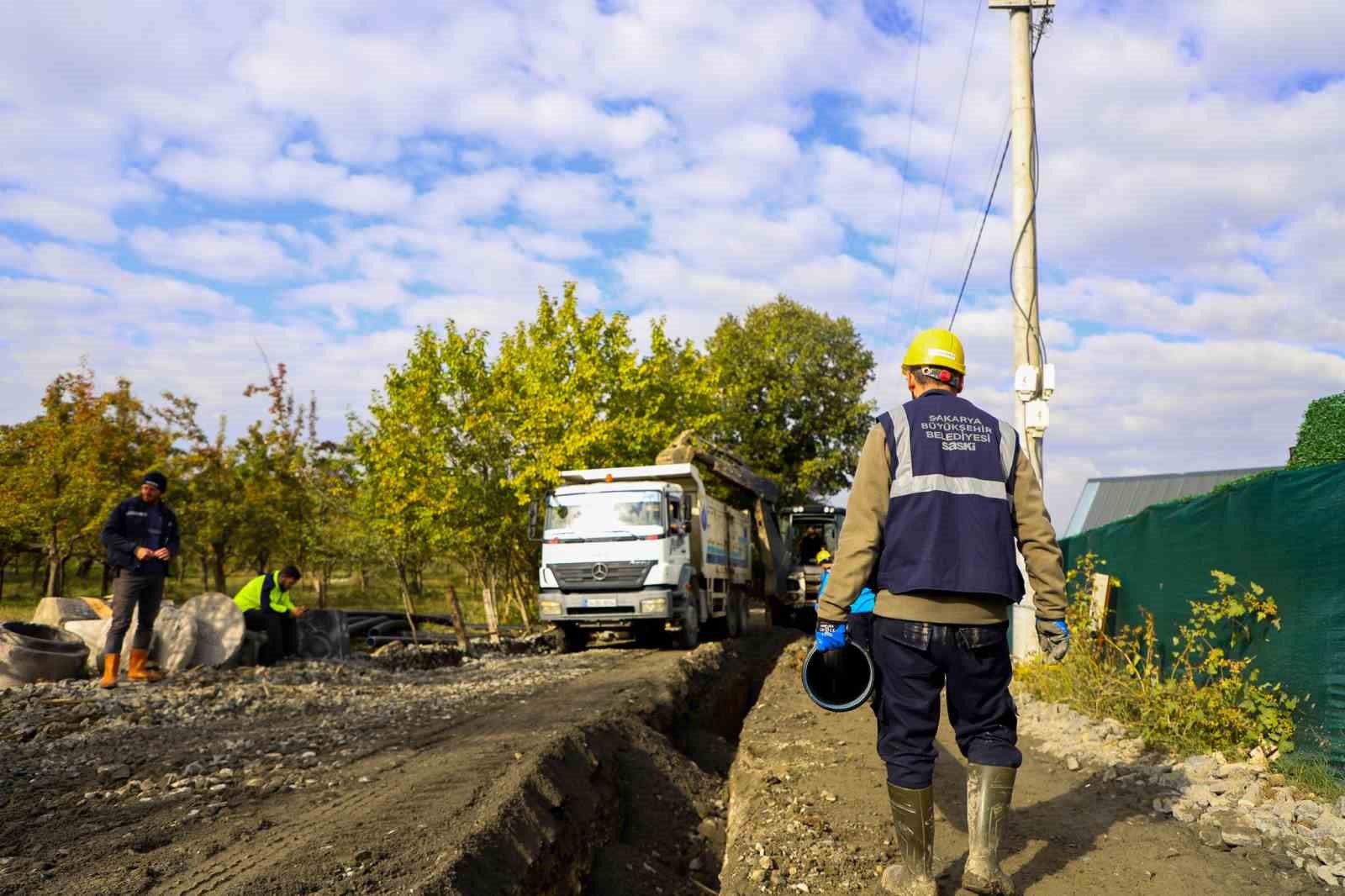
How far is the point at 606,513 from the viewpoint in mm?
14891

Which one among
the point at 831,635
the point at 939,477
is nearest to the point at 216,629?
the point at 831,635

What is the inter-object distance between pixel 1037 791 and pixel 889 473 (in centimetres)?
288

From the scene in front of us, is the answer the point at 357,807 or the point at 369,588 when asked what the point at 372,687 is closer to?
the point at 357,807

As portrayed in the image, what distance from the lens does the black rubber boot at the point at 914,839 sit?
3.79 m

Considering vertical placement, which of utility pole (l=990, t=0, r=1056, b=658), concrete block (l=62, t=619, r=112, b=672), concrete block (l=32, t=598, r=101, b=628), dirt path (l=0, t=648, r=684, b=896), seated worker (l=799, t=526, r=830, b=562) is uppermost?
utility pole (l=990, t=0, r=1056, b=658)

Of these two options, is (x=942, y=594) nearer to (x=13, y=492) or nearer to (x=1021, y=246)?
(x=1021, y=246)

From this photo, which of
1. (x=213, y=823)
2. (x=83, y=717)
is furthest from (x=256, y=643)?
(x=213, y=823)

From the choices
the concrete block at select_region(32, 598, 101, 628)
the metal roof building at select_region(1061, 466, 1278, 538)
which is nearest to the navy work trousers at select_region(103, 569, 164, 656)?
the concrete block at select_region(32, 598, 101, 628)

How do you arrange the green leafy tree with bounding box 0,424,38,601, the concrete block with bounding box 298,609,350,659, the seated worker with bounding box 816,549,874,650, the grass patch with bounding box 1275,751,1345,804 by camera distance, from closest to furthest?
the seated worker with bounding box 816,549,874,650 → the grass patch with bounding box 1275,751,1345,804 → the concrete block with bounding box 298,609,350,659 → the green leafy tree with bounding box 0,424,38,601

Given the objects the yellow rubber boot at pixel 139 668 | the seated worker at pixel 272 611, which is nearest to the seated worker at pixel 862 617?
the yellow rubber boot at pixel 139 668

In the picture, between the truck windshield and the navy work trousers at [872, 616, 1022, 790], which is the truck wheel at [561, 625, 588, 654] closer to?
the truck windshield

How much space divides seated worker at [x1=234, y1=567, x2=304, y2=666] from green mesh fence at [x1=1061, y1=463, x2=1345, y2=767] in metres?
9.30

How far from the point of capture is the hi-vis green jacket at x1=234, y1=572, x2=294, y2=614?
38.6ft

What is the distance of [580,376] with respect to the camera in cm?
2011
